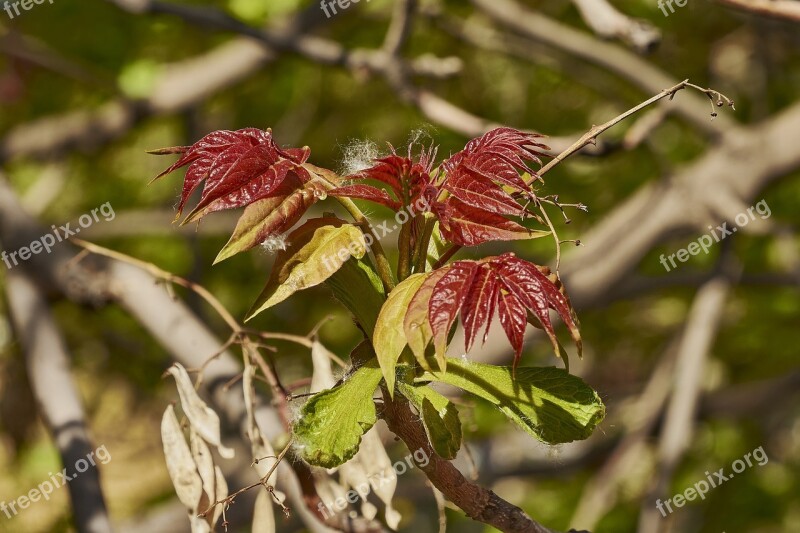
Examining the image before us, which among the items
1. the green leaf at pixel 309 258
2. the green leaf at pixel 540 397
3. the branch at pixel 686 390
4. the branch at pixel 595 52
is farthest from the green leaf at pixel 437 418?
the branch at pixel 595 52

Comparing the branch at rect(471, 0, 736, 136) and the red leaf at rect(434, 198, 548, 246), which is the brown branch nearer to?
the red leaf at rect(434, 198, 548, 246)

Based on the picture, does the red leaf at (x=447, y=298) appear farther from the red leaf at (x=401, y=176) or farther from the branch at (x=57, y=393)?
the branch at (x=57, y=393)

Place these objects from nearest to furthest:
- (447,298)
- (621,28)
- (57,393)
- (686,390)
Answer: (447,298) < (621,28) < (57,393) < (686,390)

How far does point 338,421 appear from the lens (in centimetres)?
66

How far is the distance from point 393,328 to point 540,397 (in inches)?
5.3

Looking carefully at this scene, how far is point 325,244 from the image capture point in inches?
25.8

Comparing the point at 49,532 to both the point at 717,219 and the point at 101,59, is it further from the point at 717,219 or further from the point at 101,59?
the point at 717,219

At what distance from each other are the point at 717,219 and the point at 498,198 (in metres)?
1.53

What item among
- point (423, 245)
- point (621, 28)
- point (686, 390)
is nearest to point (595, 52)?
point (686, 390)

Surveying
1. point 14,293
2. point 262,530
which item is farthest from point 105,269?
point 262,530

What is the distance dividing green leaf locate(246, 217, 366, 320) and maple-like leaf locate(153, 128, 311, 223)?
44 millimetres

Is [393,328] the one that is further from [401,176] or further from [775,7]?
[775,7]

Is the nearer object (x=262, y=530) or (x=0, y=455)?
(x=262, y=530)

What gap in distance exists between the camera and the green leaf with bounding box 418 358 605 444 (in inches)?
26.0
